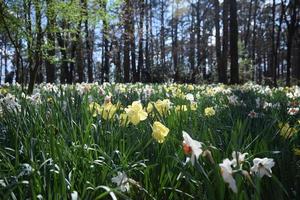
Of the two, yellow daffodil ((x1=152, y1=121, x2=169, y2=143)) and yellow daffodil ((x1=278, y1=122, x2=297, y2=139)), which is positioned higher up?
yellow daffodil ((x1=152, y1=121, x2=169, y2=143))

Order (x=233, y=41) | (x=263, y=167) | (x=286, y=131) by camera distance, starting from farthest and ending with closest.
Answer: (x=233, y=41), (x=286, y=131), (x=263, y=167)

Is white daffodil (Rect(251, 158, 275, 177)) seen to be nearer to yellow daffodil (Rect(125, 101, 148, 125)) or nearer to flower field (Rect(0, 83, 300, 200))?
flower field (Rect(0, 83, 300, 200))

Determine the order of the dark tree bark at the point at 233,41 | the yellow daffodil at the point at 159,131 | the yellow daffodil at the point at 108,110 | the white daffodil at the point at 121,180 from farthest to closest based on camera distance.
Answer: the dark tree bark at the point at 233,41, the yellow daffodil at the point at 108,110, the yellow daffodil at the point at 159,131, the white daffodil at the point at 121,180

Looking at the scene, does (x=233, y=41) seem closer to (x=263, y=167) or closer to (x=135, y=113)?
(x=135, y=113)

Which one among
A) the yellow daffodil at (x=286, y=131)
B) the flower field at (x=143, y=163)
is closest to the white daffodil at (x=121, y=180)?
the flower field at (x=143, y=163)

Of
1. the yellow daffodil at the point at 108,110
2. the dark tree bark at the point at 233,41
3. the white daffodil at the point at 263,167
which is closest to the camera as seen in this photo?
the white daffodil at the point at 263,167

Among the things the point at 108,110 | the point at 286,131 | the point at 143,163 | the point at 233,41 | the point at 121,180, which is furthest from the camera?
the point at 233,41

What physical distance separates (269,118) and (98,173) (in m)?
1.59

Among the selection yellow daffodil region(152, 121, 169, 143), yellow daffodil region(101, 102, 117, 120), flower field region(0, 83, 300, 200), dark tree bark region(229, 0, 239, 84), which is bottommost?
flower field region(0, 83, 300, 200)

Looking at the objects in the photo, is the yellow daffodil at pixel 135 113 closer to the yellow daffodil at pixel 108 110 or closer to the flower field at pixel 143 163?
the flower field at pixel 143 163

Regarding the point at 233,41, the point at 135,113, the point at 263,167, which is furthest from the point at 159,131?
the point at 233,41

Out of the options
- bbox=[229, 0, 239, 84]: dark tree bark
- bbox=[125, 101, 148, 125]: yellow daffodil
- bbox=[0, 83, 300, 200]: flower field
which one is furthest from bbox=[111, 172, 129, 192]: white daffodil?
bbox=[229, 0, 239, 84]: dark tree bark

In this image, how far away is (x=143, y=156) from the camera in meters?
1.85

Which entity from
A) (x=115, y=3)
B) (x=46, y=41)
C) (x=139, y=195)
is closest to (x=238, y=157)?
(x=139, y=195)
